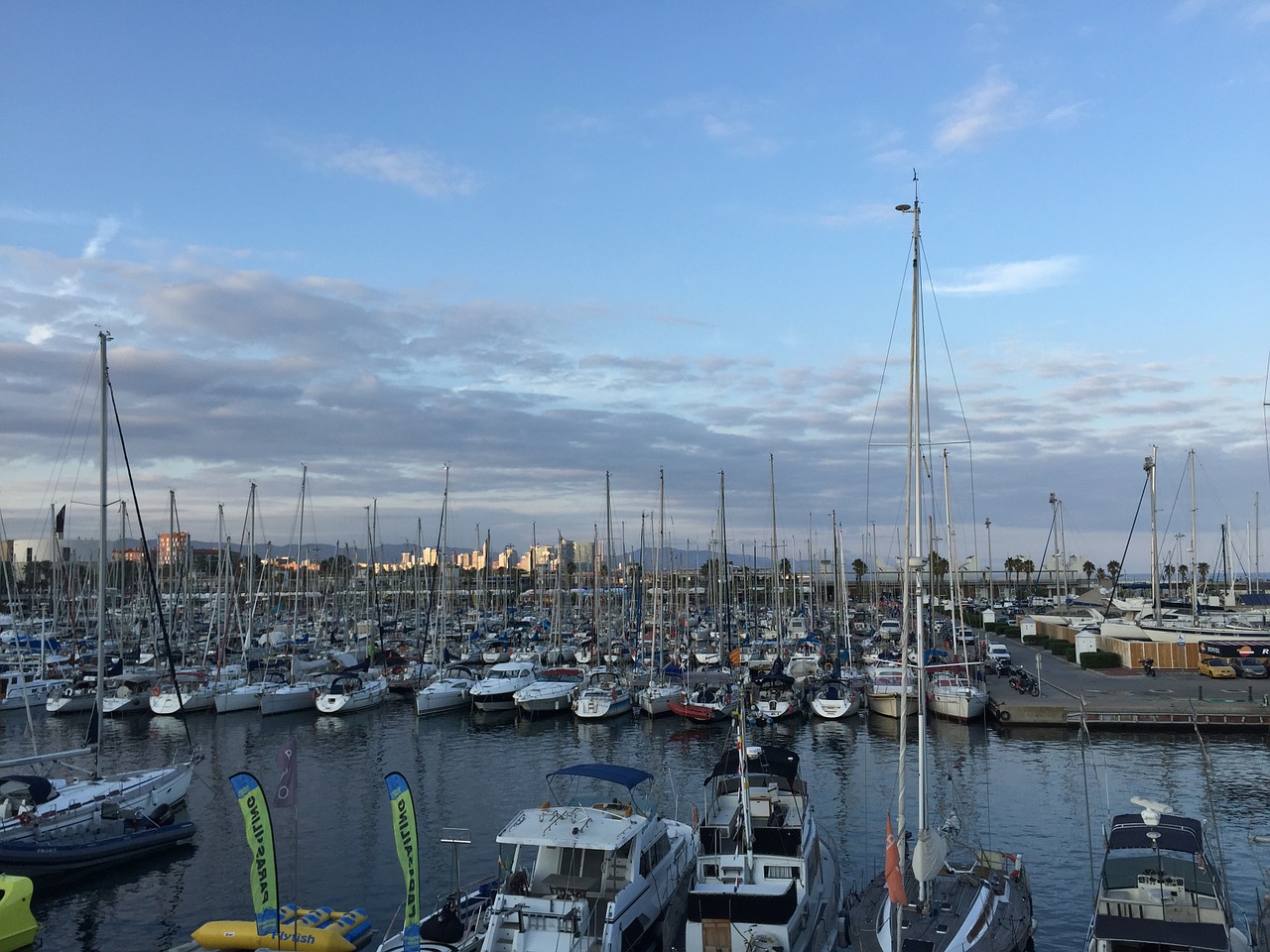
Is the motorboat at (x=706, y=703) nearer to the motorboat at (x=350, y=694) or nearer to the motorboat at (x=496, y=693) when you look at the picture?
the motorboat at (x=496, y=693)

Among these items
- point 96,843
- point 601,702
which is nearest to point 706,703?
point 601,702

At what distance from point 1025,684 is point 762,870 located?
39952mm

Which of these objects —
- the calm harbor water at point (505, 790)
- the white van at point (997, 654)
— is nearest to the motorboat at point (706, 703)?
the calm harbor water at point (505, 790)

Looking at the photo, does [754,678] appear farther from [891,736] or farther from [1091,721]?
[1091,721]

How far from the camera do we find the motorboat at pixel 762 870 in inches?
750

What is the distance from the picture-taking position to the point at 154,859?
30.2 m

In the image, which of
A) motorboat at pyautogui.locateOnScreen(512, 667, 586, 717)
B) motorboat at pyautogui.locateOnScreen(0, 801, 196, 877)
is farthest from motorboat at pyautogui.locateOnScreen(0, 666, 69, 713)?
motorboat at pyautogui.locateOnScreen(0, 801, 196, 877)

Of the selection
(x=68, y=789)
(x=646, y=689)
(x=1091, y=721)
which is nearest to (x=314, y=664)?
(x=646, y=689)

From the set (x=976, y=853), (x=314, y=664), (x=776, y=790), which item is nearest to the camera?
(x=976, y=853)

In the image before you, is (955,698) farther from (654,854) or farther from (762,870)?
(654,854)

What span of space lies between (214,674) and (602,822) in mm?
53757

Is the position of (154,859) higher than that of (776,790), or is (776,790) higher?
(776,790)

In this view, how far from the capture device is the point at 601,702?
182 ft

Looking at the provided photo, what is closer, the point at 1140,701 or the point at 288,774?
the point at 288,774
